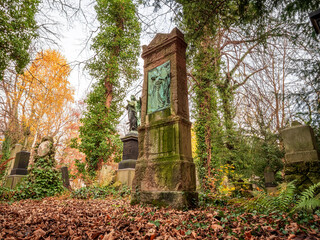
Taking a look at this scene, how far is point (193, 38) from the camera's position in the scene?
4.20m

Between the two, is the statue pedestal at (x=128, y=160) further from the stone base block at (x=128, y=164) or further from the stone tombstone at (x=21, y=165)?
the stone tombstone at (x=21, y=165)

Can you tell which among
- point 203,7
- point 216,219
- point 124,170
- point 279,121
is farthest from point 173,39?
point 279,121

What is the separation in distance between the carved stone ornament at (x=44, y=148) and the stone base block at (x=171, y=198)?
186 inches

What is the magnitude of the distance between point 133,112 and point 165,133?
652cm

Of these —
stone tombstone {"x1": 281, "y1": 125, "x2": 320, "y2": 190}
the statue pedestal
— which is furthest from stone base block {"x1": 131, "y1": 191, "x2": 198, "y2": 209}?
the statue pedestal

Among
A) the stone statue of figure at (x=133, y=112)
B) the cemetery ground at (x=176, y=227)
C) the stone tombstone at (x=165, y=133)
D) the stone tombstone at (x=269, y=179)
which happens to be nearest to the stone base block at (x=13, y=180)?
the stone statue of figure at (x=133, y=112)

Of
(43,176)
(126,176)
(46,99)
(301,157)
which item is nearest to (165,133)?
(301,157)

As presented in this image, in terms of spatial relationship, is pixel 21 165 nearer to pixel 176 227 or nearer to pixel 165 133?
pixel 165 133

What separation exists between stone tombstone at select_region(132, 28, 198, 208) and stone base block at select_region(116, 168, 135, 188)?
13.5ft

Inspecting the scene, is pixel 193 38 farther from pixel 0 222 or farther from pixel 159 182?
pixel 0 222

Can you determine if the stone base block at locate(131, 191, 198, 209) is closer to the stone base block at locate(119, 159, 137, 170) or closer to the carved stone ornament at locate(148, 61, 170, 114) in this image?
the carved stone ornament at locate(148, 61, 170, 114)

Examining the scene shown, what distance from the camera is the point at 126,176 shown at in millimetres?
7980

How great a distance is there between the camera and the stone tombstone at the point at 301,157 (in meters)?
4.01

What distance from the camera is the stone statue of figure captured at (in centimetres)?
999
